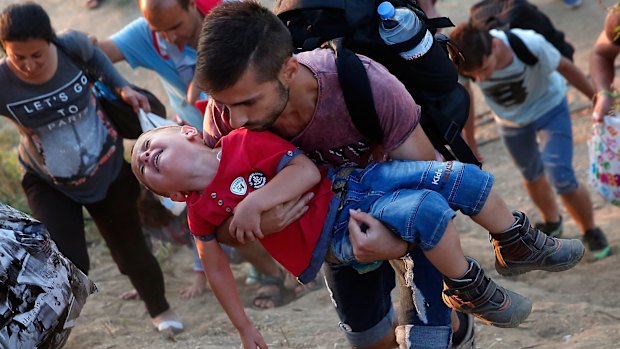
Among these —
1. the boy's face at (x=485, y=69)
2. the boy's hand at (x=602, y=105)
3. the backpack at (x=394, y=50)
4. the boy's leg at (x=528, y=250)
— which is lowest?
the boy's face at (x=485, y=69)

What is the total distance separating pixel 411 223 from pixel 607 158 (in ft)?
9.28

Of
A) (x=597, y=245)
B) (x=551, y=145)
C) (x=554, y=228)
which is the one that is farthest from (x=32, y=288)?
(x=554, y=228)

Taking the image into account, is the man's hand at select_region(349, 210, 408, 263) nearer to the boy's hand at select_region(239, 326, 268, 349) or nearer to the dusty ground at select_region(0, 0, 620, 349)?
the boy's hand at select_region(239, 326, 268, 349)

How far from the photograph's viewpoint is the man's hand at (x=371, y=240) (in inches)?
117

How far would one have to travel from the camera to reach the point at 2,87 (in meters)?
4.75

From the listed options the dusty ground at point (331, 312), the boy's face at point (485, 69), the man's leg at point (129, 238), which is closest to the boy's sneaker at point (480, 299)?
the dusty ground at point (331, 312)

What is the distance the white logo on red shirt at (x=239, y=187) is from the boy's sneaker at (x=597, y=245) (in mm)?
3873

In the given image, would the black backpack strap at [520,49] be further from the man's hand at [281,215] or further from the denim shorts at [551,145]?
the man's hand at [281,215]

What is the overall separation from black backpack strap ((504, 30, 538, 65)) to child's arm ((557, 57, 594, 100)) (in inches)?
10.8

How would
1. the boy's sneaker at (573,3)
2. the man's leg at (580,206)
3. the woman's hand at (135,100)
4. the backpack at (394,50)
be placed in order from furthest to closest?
the boy's sneaker at (573,3) → the man's leg at (580,206) → the woman's hand at (135,100) → the backpack at (394,50)

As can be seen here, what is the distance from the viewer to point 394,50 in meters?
3.21

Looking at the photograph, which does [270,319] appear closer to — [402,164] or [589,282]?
[589,282]

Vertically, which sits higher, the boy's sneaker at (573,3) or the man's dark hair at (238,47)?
the man's dark hair at (238,47)

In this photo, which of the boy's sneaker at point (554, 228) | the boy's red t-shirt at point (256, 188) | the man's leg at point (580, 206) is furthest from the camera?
the boy's sneaker at point (554, 228)
